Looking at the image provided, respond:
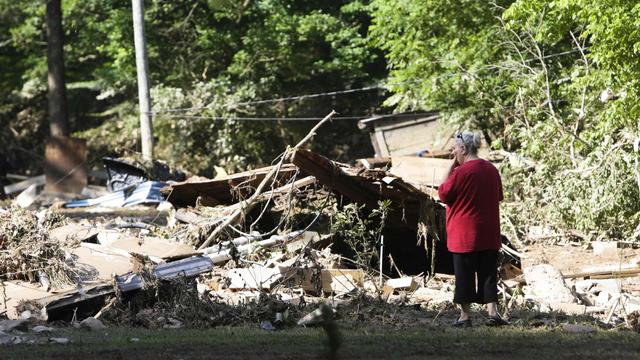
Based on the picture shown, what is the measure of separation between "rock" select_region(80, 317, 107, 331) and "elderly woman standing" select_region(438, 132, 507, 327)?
2.98 metres

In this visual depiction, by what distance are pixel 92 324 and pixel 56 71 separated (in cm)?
2345

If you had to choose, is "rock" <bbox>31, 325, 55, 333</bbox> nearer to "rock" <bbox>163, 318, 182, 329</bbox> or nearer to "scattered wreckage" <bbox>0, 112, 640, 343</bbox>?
"scattered wreckage" <bbox>0, 112, 640, 343</bbox>

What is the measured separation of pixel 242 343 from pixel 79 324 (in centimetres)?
201

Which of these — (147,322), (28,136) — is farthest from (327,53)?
(147,322)

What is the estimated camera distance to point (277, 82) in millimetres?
31828

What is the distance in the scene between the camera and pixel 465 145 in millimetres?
8805

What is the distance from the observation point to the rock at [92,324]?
8935 millimetres

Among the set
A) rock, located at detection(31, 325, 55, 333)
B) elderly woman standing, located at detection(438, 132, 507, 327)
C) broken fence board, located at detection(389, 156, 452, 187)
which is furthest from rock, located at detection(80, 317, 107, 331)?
broken fence board, located at detection(389, 156, 452, 187)

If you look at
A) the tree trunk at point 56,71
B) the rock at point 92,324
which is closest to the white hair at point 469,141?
the rock at point 92,324

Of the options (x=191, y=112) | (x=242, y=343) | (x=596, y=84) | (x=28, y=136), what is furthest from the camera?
(x=28, y=136)

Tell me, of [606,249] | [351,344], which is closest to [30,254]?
[351,344]

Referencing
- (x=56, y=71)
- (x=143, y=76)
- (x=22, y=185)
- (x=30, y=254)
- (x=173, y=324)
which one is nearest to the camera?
(x=173, y=324)

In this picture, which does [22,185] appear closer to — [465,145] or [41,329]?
[41,329]

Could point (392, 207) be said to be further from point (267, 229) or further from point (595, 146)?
point (595, 146)
